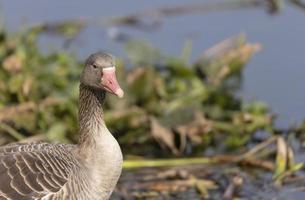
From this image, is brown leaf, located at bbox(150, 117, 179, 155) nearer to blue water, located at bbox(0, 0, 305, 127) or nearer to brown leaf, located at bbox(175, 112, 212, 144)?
brown leaf, located at bbox(175, 112, 212, 144)

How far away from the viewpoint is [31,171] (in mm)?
5957

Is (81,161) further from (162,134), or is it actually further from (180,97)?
(180,97)

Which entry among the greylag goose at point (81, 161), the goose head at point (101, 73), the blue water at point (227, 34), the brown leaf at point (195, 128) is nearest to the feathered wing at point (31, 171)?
the greylag goose at point (81, 161)

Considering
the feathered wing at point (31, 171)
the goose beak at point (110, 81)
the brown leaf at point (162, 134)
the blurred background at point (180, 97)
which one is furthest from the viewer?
the brown leaf at point (162, 134)

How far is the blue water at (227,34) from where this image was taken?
Answer: 898 cm

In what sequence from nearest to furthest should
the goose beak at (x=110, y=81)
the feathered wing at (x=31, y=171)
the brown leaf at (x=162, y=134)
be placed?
the feathered wing at (x=31, y=171), the goose beak at (x=110, y=81), the brown leaf at (x=162, y=134)

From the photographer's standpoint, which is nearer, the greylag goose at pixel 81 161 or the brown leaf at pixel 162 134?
the greylag goose at pixel 81 161

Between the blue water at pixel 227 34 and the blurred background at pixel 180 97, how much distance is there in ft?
0.05

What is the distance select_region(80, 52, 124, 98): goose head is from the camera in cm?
607

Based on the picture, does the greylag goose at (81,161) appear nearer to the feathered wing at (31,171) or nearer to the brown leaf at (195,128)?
the feathered wing at (31,171)

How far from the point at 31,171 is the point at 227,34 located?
4.50 m

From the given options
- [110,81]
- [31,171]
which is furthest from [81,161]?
[110,81]

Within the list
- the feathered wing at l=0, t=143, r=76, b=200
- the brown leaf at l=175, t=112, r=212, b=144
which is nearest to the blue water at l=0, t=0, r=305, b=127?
the brown leaf at l=175, t=112, r=212, b=144

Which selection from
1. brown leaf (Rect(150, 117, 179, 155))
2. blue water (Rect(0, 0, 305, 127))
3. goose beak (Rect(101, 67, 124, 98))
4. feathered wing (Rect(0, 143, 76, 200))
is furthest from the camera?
blue water (Rect(0, 0, 305, 127))
